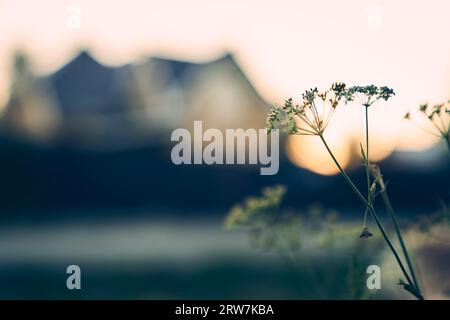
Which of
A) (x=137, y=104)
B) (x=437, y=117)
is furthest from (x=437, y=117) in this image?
(x=137, y=104)

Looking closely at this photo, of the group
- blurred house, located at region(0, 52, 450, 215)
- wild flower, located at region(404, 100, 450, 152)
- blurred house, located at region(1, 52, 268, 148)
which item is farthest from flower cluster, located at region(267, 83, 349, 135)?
blurred house, located at region(1, 52, 268, 148)

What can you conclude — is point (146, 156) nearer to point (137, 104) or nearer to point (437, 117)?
point (137, 104)

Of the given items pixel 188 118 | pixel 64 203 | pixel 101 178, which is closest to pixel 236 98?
pixel 188 118

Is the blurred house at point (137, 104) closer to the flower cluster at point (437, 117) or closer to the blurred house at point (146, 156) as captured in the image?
the blurred house at point (146, 156)

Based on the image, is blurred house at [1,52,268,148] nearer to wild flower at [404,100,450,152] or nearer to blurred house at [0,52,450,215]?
blurred house at [0,52,450,215]

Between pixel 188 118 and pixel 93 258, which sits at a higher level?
pixel 188 118

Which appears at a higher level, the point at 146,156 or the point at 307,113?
the point at 146,156

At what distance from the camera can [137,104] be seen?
21078 millimetres

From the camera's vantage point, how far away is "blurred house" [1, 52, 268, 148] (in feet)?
63.5

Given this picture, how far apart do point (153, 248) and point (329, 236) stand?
617 inches

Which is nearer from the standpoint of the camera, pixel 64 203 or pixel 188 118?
pixel 188 118

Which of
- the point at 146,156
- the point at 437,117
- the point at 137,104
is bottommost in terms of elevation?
the point at 437,117

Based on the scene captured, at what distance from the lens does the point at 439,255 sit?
358 cm

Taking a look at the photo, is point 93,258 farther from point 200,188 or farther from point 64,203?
point 64,203
